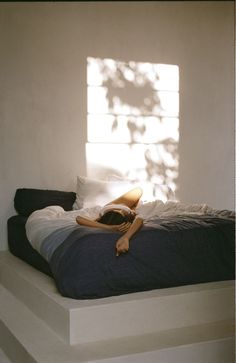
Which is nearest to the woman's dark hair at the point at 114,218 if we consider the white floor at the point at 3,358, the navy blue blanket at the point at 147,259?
the navy blue blanket at the point at 147,259

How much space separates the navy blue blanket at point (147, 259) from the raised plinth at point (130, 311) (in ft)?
0.20

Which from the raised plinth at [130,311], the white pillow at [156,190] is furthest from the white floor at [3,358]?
the white pillow at [156,190]

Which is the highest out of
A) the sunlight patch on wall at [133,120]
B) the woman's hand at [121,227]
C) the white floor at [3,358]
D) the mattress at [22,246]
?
the sunlight patch on wall at [133,120]

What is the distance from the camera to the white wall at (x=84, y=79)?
488 cm

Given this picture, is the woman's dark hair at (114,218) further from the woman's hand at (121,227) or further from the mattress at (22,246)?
the mattress at (22,246)

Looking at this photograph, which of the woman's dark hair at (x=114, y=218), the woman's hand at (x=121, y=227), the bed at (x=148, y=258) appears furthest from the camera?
the woman's dark hair at (x=114, y=218)

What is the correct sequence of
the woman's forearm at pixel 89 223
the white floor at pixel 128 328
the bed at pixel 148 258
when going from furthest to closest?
the woman's forearm at pixel 89 223
the bed at pixel 148 258
the white floor at pixel 128 328

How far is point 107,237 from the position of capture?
2.73m

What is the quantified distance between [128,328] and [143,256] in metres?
0.42

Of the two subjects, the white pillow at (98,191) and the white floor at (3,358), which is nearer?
the white floor at (3,358)

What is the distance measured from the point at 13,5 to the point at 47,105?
1.09 meters

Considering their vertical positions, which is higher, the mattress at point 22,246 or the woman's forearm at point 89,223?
the woman's forearm at point 89,223

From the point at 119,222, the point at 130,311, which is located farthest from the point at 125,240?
the point at 119,222

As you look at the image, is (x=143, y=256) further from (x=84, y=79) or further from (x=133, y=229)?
(x=84, y=79)
